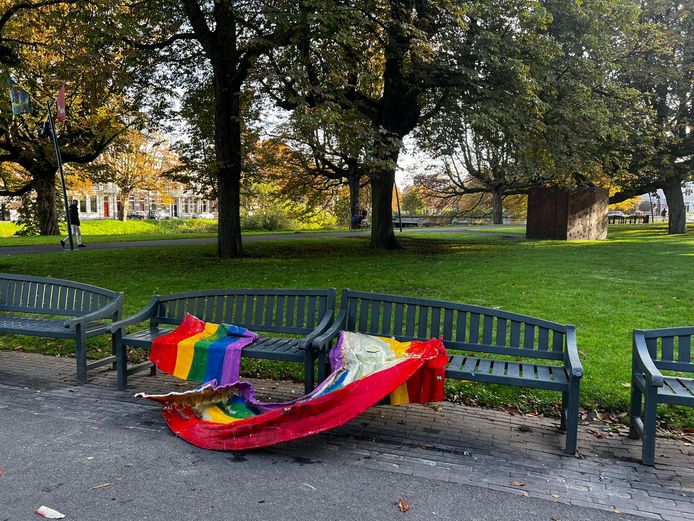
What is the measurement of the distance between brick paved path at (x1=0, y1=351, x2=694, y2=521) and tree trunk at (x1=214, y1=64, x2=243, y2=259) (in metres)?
10.1

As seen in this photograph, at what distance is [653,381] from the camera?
131 inches

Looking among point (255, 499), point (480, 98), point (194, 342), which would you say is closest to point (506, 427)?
point (255, 499)

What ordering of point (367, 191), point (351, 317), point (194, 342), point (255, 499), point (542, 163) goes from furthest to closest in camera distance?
1. point (367, 191)
2. point (542, 163)
3. point (351, 317)
4. point (194, 342)
5. point (255, 499)

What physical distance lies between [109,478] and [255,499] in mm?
911

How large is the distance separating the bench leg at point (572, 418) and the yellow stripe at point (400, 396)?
3.48 feet

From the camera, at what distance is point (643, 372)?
11.8ft

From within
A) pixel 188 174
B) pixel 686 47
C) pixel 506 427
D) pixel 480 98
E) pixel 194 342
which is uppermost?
pixel 686 47

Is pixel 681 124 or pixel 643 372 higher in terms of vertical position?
pixel 681 124

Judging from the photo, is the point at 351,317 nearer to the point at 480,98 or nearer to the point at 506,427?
the point at 506,427

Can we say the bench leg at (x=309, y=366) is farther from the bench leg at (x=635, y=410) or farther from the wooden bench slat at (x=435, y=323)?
the bench leg at (x=635, y=410)

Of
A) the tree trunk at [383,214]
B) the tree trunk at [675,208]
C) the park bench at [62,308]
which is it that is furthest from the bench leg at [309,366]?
the tree trunk at [675,208]

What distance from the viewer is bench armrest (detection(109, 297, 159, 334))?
4.75 m

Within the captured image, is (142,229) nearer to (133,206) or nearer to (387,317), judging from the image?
(387,317)

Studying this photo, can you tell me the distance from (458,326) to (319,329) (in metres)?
1.20
